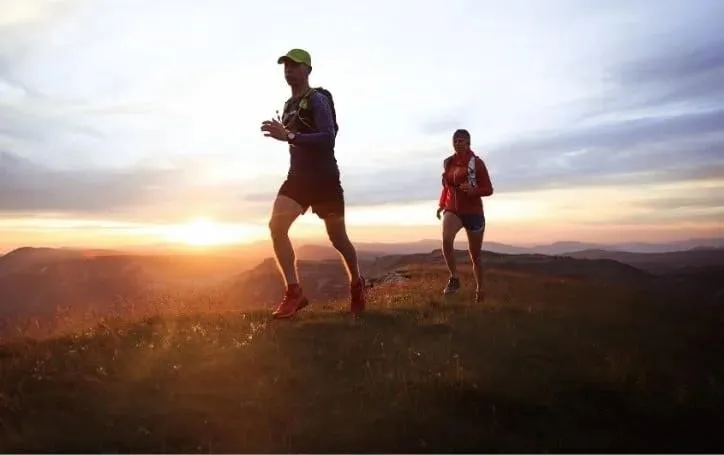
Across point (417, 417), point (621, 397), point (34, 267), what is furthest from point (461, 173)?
point (34, 267)

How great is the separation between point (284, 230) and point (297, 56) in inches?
95.1

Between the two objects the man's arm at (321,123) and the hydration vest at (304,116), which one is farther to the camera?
the hydration vest at (304,116)

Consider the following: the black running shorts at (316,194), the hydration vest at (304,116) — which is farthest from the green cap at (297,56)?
the black running shorts at (316,194)

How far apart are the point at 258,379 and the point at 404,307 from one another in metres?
4.28

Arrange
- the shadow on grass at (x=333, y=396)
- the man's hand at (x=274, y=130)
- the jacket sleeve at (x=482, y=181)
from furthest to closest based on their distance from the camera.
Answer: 1. the jacket sleeve at (x=482, y=181)
2. the man's hand at (x=274, y=130)
3. the shadow on grass at (x=333, y=396)

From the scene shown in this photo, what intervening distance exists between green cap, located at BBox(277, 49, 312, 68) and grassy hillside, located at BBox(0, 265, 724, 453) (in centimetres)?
363

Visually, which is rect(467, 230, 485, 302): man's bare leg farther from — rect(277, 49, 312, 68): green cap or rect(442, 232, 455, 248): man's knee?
rect(277, 49, 312, 68): green cap

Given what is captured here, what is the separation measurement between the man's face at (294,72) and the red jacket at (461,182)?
12.8 feet

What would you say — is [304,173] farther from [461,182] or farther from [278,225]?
[461,182]

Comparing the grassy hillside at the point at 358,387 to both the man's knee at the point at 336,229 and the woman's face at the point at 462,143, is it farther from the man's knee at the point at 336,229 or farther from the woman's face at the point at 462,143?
the woman's face at the point at 462,143

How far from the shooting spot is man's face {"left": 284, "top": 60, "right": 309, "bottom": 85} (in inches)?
319

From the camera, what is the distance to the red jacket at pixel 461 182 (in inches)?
421

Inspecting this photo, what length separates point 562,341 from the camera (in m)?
7.77

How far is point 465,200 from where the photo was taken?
1088cm
